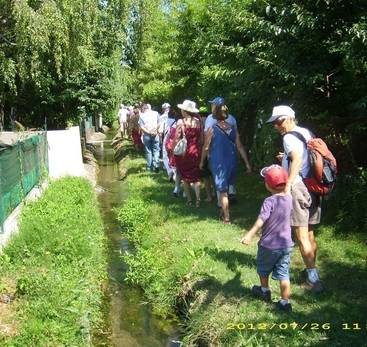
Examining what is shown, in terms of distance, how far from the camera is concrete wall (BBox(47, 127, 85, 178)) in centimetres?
1279

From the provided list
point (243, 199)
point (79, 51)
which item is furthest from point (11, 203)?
point (79, 51)

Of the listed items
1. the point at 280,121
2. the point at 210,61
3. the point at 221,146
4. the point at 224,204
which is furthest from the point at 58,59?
the point at 280,121

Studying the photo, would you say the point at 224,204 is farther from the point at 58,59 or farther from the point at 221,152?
the point at 58,59

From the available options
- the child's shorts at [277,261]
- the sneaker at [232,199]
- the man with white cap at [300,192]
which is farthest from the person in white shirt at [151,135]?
the child's shorts at [277,261]

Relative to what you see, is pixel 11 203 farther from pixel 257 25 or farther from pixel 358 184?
pixel 358 184

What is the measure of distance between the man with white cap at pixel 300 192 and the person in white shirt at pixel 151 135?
26.4 feet

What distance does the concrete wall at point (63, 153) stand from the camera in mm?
12789

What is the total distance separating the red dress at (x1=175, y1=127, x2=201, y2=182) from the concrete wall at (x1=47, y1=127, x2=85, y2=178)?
453 centimetres

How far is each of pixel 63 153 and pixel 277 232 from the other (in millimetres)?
8969

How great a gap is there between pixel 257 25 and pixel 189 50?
8.22m

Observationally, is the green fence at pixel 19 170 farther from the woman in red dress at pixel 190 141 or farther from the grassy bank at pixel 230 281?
the woman in red dress at pixel 190 141

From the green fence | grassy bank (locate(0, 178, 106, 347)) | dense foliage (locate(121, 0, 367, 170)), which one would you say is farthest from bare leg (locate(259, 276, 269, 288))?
the green fence

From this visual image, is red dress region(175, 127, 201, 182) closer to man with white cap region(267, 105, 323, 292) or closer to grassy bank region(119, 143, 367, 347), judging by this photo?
grassy bank region(119, 143, 367, 347)

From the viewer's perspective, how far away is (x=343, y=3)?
22.2 ft
